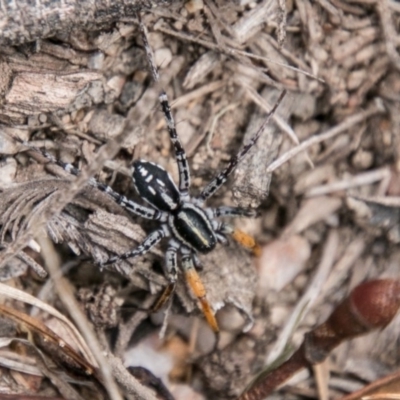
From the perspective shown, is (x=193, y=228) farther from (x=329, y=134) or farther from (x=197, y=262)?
(x=329, y=134)

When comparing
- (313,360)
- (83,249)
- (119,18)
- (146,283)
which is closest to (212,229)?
(146,283)

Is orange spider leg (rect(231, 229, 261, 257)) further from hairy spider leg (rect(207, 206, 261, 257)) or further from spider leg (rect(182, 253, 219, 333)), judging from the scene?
spider leg (rect(182, 253, 219, 333))

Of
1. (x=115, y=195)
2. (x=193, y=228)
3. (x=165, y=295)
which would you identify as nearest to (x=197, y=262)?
(x=193, y=228)

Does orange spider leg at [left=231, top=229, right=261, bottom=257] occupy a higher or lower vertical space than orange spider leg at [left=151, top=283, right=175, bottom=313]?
higher

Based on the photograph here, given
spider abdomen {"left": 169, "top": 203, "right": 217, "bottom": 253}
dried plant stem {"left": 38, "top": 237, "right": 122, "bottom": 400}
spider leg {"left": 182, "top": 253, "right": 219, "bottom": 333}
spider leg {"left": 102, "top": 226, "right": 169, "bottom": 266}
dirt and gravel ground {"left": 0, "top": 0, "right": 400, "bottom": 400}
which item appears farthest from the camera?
spider abdomen {"left": 169, "top": 203, "right": 217, "bottom": 253}

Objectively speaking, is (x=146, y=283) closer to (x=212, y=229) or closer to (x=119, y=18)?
(x=212, y=229)

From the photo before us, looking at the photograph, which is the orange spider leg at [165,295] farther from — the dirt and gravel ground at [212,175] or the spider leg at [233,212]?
the spider leg at [233,212]

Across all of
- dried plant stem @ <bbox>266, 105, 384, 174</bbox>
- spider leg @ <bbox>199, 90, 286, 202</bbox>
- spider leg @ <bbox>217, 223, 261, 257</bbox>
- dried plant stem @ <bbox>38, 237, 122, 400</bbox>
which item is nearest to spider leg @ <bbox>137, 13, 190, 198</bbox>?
spider leg @ <bbox>199, 90, 286, 202</bbox>
